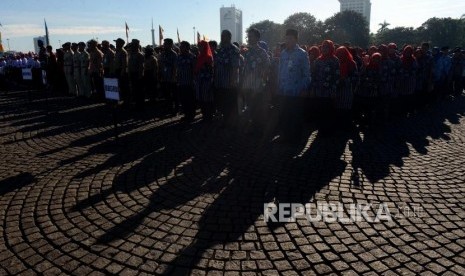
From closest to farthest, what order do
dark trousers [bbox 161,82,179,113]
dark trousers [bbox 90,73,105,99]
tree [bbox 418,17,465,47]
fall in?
dark trousers [bbox 161,82,179,113] → dark trousers [bbox 90,73,105,99] → tree [bbox 418,17,465,47]

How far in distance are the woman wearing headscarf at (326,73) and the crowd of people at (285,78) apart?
0.08 feet

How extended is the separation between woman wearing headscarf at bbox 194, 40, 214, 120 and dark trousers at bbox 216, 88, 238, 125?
382 mm

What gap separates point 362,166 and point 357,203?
6.00ft

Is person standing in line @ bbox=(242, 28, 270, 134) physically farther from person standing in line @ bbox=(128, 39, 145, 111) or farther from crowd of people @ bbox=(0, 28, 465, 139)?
person standing in line @ bbox=(128, 39, 145, 111)

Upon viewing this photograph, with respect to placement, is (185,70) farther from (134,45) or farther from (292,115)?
(292,115)

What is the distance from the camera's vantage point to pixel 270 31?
102m

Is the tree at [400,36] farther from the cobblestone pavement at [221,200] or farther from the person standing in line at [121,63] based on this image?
the cobblestone pavement at [221,200]

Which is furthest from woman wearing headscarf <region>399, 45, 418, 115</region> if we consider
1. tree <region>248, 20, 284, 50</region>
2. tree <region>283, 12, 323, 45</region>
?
tree <region>248, 20, 284, 50</region>

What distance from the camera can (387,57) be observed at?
391 inches

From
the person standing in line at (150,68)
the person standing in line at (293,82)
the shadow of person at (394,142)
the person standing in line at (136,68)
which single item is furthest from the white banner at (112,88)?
the shadow of person at (394,142)

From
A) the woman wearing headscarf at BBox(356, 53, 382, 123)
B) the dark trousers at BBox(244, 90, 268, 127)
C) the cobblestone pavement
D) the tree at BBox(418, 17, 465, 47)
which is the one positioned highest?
the tree at BBox(418, 17, 465, 47)

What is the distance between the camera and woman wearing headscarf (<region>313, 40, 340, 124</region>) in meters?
8.27

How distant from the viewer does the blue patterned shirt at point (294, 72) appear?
748cm

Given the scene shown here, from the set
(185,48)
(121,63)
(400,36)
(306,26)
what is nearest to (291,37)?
(185,48)
